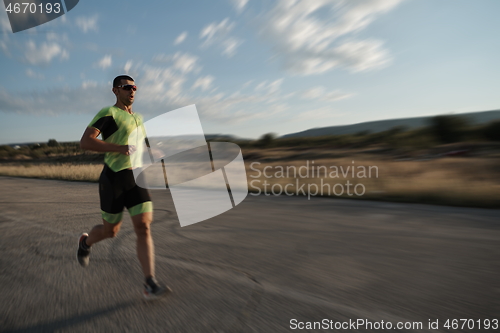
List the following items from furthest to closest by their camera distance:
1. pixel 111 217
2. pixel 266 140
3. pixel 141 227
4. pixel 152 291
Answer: pixel 266 140 < pixel 111 217 < pixel 141 227 < pixel 152 291

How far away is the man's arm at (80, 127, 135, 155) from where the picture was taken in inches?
122

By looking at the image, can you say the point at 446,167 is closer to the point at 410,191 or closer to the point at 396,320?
the point at 410,191

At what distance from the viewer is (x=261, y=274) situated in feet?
12.5

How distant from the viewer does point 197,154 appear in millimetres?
43000

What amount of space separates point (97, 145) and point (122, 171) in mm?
316

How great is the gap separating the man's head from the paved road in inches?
71.5

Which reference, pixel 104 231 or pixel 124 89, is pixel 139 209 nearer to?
pixel 104 231

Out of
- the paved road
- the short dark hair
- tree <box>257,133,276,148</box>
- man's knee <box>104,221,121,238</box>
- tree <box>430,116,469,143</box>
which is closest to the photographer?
the paved road

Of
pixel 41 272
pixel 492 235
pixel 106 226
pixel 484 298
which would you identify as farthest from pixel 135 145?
pixel 492 235

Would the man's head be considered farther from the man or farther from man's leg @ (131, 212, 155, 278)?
man's leg @ (131, 212, 155, 278)

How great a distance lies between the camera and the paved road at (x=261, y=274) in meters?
2.79

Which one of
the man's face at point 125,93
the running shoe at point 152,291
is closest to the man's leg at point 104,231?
the running shoe at point 152,291

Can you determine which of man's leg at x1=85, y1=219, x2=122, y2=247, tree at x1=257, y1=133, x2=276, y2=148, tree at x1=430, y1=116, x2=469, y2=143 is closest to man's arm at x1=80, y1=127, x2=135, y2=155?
man's leg at x1=85, y1=219, x2=122, y2=247

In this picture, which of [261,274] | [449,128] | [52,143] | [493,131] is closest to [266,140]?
[449,128]
